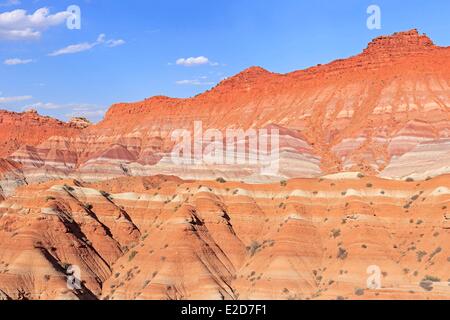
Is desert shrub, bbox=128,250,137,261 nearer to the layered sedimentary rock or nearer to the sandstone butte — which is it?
the layered sedimentary rock

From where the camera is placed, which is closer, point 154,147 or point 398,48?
point 398,48

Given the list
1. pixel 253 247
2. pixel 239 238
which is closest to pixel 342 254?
pixel 253 247

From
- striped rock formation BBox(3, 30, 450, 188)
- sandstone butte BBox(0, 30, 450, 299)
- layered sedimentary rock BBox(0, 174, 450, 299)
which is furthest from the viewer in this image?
striped rock formation BBox(3, 30, 450, 188)

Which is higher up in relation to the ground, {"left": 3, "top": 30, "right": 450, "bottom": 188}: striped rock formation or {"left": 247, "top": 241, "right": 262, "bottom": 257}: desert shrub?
{"left": 3, "top": 30, "right": 450, "bottom": 188}: striped rock formation

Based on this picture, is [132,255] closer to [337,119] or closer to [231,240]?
[231,240]

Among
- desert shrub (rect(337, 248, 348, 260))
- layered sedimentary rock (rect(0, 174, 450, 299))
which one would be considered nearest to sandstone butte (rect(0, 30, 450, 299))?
desert shrub (rect(337, 248, 348, 260))
